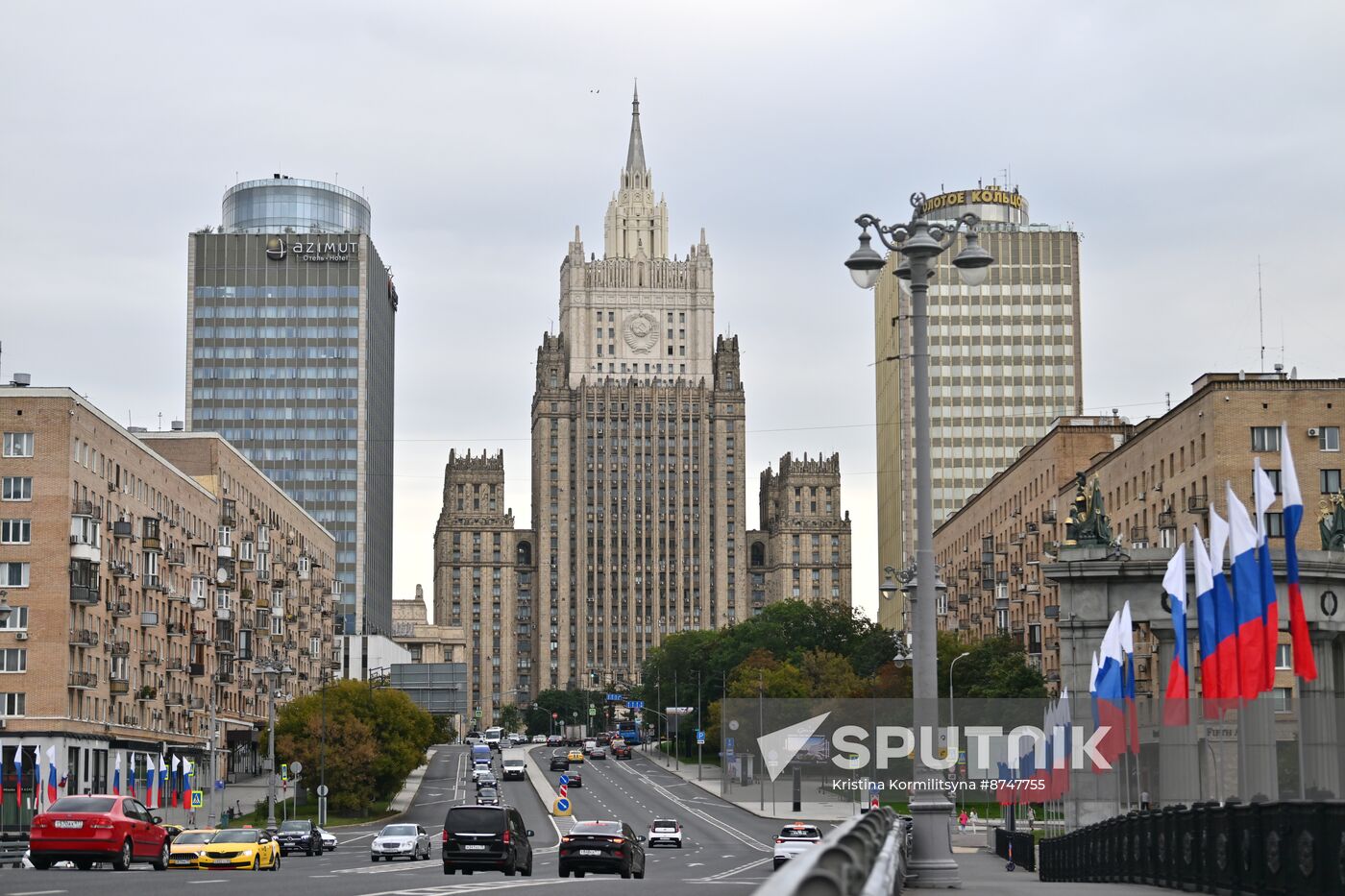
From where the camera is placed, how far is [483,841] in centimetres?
4669

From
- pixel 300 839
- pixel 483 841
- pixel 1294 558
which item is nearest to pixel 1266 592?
pixel 1294 558

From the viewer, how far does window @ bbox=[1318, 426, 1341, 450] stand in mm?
92375

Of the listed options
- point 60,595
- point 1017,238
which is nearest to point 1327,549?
point 60,595

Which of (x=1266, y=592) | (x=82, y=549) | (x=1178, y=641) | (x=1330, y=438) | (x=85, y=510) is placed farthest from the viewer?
(x=1330, y=438)

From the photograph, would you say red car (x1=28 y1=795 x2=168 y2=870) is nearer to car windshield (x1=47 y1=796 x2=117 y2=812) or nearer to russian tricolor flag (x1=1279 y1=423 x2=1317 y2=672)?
car windshield (x1=47 y1=796 x2=117 y2=812)

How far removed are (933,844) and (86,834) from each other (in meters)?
16.7

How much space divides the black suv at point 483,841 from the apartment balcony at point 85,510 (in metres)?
46.2

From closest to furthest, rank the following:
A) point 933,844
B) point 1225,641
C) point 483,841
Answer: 1. point 933,844
2. point 1225,641
3. point 483,841

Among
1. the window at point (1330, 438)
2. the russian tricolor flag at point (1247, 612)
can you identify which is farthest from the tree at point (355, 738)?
the russian tricolor flag at point (1247, 612)

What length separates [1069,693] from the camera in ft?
205

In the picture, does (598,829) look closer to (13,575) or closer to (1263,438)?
(13,575)

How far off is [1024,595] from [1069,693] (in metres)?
66.7

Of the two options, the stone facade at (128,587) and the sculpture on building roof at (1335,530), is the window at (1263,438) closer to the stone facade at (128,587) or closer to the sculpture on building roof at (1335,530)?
the sculpture on building roof at (1335,530)

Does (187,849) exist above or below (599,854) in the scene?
above
